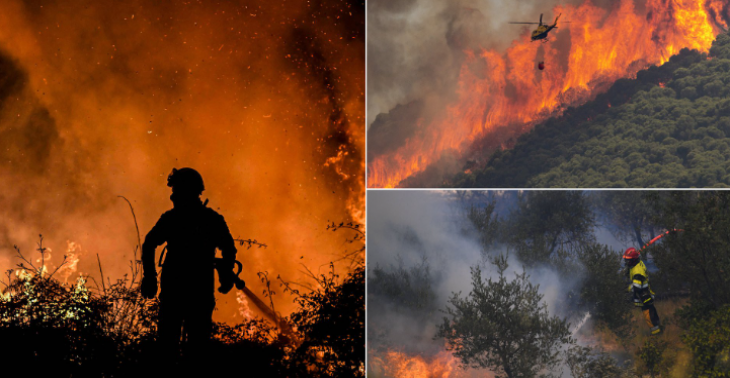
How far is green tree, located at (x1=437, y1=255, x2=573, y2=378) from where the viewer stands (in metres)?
4.01

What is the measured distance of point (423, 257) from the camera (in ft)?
13.6

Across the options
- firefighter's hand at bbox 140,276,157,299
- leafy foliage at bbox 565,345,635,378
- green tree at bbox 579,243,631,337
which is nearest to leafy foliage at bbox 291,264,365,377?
firefighter's hand at bbox 140,276,157,299

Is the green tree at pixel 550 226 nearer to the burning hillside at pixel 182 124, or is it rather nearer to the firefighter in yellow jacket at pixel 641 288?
the firefighter in yellow jacket at pixel 641 288

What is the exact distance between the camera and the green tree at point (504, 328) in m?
4.01

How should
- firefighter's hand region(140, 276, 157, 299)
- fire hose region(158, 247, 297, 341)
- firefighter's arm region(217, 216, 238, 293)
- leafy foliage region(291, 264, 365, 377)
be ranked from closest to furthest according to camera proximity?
firefighter's hand region(140, 276, 157, 299)
firefighter's arm region(217, 216, 238, 293)
fire hose region(158, 247, 297, 341)
leafy foliage region(291, 264, 365, 377)

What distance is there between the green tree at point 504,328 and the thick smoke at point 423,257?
7 cm

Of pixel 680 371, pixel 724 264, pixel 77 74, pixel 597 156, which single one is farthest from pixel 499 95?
pixel 77 74

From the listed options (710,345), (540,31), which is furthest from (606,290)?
(540,31)

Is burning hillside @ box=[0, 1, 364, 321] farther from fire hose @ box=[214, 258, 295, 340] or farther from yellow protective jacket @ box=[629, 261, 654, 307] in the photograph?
yellow protective jacket @ box=[629, 261, 654, 307]

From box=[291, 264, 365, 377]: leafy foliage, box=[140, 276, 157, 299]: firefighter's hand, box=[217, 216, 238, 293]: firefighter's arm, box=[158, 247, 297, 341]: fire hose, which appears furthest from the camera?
box=[291, 264, 365, 377]: leafy foliage

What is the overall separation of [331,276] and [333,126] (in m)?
1.21

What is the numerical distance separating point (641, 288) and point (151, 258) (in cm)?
373

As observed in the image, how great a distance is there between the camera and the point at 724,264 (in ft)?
13.5

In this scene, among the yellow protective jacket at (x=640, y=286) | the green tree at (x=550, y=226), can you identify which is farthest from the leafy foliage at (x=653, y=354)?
the green tree at (x=550, y=226)
